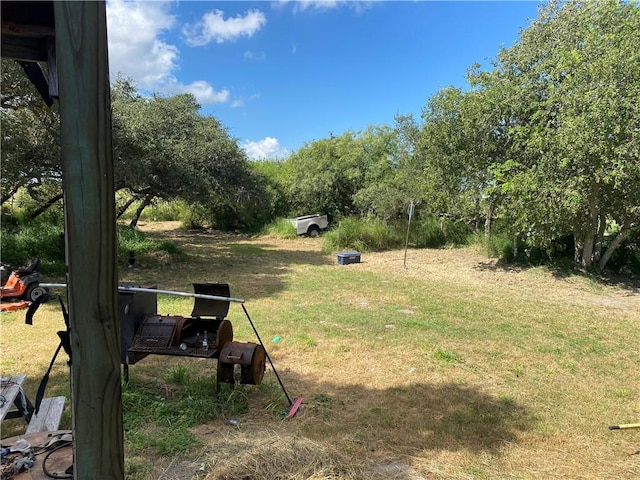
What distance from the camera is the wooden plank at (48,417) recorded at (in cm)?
247

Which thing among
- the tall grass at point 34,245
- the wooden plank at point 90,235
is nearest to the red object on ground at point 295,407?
the wooden plank at point 90,235

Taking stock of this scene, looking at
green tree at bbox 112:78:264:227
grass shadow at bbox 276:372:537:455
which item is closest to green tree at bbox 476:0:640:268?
grass shadow at bbox 276:372:537:455

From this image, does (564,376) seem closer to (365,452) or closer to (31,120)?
(365,452)

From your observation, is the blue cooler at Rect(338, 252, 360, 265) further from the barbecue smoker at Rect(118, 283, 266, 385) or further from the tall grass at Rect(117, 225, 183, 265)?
the barbecue smoker at Rect(118, 283, 266, 385)

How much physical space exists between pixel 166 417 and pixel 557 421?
2.90m

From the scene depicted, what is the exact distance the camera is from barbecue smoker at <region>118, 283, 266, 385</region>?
3166 millimetres

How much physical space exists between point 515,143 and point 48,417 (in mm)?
9155

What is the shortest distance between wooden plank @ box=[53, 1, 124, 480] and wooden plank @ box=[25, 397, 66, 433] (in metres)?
1.74

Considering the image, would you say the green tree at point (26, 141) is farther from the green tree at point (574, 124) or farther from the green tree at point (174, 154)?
the green tree at point (574, 124)

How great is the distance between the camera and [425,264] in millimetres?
10922

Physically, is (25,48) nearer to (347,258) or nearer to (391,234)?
(347,258)

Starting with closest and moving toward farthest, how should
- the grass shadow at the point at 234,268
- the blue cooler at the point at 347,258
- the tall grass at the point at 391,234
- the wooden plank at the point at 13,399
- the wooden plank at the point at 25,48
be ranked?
the wooden plank at the point at 25,48, the wooden plank at the point at 13,399, the grass shadow at the point at 234,268, the blue cooler at the point at 347,258, the tall grass at the point at 391,234

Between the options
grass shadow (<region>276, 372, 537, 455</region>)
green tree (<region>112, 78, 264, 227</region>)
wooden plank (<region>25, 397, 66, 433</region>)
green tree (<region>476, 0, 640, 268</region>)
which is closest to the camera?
wooden plank (<region>25, 397, 66, 433</region>)

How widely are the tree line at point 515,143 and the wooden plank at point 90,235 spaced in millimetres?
6981
